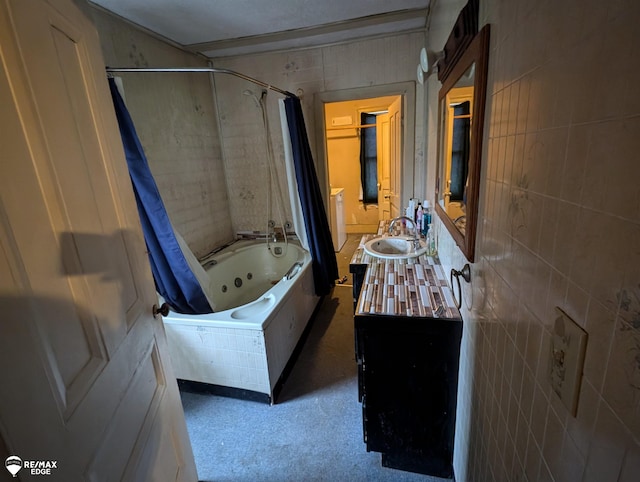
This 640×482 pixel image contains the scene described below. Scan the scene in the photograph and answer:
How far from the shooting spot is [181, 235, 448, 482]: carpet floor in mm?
1443

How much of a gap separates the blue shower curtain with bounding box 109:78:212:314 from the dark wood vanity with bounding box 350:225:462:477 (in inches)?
→ 43.4

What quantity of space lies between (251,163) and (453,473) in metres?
2.90

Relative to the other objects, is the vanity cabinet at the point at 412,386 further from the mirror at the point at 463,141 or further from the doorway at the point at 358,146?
the doorway at the point at 358,146

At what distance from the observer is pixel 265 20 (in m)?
2.22

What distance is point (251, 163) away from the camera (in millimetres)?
3123

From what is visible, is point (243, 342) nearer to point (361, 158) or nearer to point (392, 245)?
point (392, 245)

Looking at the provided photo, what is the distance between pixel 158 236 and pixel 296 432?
134 cm

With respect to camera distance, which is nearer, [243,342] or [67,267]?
[67,267]

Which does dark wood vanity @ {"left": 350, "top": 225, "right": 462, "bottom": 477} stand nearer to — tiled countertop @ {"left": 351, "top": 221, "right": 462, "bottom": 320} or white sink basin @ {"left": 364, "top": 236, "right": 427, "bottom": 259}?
tiled countertop @ {"left": 351, "top": 221, "right": 462, "bottom": 320}

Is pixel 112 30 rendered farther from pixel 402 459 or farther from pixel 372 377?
pixel 402 459

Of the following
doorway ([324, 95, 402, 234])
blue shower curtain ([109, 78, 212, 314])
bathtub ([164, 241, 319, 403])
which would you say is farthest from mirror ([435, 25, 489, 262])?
doorway ([324, 95, 402, 234])

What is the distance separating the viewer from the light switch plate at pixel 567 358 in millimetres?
438

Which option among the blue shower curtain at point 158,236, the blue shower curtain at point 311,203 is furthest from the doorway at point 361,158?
the blue shower curtain at point 158,236

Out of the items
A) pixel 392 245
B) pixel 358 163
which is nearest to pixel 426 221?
pixel 392 245
